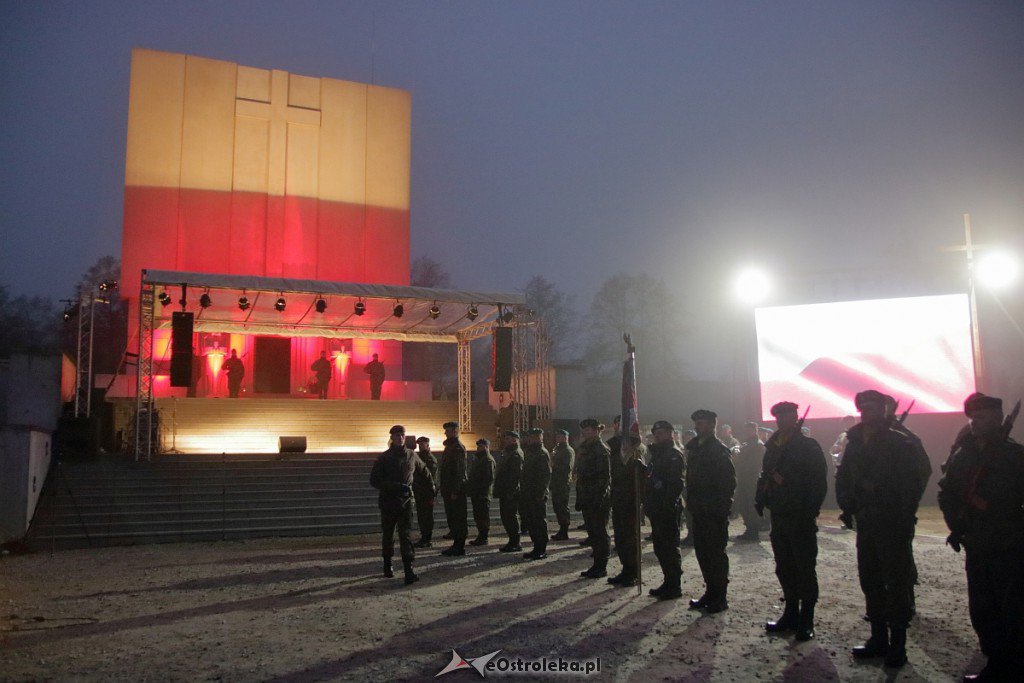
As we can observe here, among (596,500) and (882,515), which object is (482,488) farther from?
(882,515)

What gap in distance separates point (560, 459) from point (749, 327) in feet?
40.1

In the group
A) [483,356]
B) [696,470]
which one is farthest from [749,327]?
[483,356]

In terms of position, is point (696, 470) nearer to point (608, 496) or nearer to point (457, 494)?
point (608, 496)

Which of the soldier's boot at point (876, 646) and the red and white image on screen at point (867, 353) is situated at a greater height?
the red and white image on screen at point (867, 353)

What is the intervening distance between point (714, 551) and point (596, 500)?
2.12m

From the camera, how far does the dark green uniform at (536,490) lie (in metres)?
10.6

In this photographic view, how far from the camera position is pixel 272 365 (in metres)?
27.7

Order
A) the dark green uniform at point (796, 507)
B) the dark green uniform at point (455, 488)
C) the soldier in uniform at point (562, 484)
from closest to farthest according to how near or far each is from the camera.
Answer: the dark green uniform at point (796, 507), the dark green uniform at point (455, 488), the soldier in uniform at point (562, 484)

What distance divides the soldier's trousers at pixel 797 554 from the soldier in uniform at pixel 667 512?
4.30 feet

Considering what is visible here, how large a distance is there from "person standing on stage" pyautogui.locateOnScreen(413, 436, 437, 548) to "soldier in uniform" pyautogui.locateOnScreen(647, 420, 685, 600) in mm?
4372

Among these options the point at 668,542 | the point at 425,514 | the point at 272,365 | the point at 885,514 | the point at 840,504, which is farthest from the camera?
the point at 272,365

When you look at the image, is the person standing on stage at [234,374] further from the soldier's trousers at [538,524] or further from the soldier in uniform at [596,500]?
the soldier in uniform at [596,500]

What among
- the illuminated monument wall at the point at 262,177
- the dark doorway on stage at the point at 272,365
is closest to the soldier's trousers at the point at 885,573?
the illuminated monument wall at the point at 262,177

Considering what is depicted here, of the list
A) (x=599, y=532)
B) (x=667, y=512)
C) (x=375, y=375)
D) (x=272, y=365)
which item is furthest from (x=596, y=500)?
(x=272, y=365)
